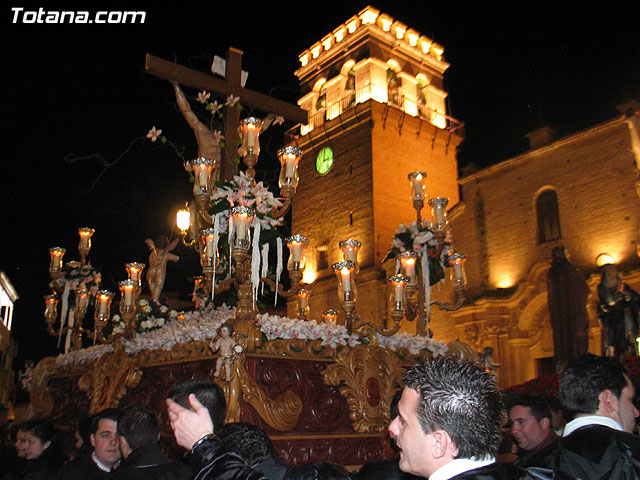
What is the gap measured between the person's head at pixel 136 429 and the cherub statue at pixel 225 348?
1824 mm

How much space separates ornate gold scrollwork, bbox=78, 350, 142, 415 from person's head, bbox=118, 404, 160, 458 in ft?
10.7

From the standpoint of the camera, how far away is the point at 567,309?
16688mm

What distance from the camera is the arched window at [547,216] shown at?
21.4 metres

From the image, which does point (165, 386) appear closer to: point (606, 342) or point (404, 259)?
point (404, 259)

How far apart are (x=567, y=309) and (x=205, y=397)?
15960 millimetres

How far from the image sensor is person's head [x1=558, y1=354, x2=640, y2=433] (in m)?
3.04

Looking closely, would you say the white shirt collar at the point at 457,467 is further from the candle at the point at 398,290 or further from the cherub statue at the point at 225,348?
the candle at the point at 398,290

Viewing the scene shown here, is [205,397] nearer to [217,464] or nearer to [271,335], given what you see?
[217,464]

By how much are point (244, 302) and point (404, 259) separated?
3.08 metres

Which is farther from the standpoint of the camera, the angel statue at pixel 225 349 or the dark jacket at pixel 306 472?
the angel statue at pixel 225 349

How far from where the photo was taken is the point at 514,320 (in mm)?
21094

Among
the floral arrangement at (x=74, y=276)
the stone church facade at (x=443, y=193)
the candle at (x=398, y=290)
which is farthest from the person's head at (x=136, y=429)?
the stone church facade at (x=443, y=193)

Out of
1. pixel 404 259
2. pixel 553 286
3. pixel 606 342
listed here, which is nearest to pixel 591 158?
pixel 553 286

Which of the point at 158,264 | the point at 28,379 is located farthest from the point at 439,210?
the point at 28,379
